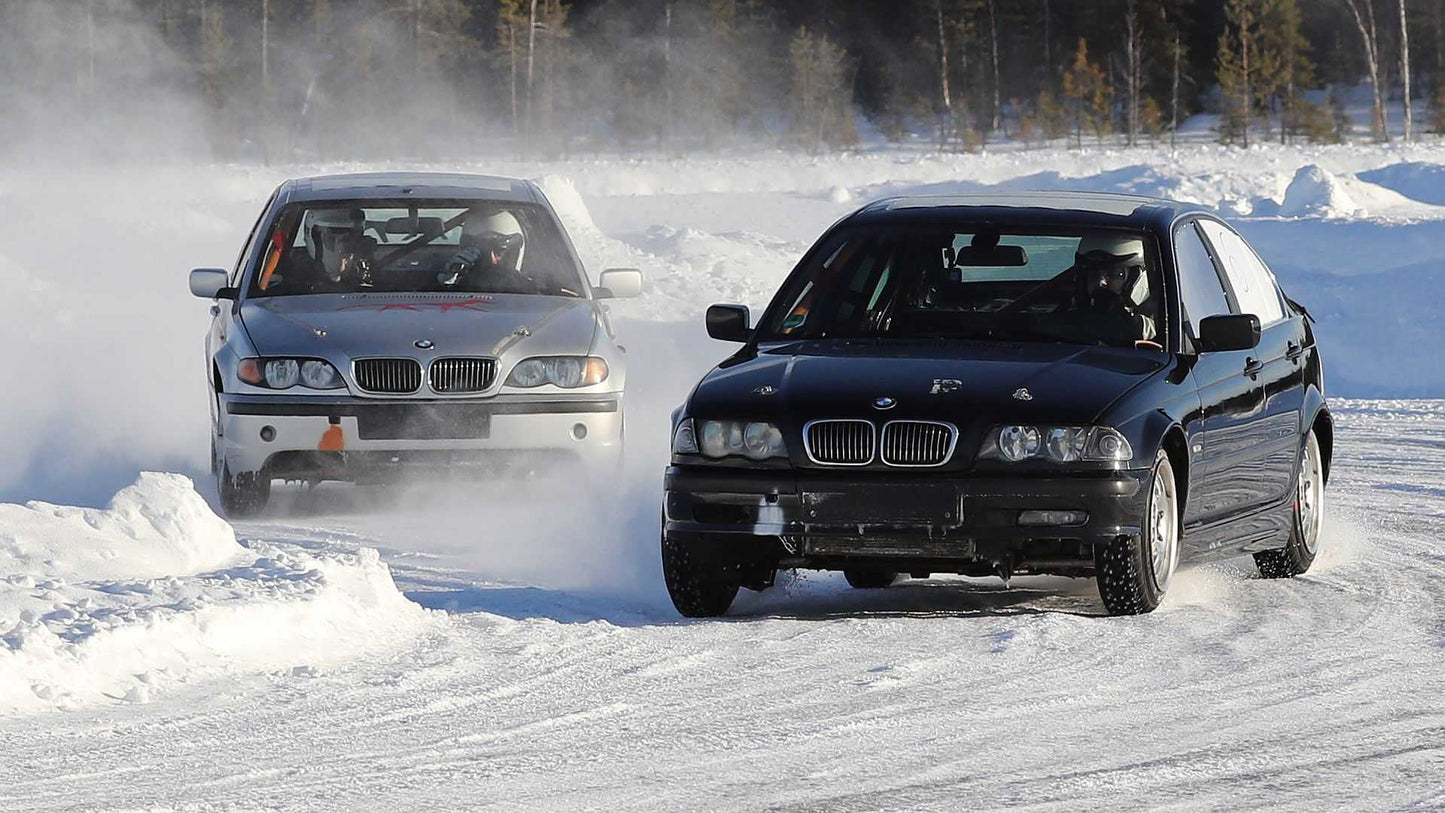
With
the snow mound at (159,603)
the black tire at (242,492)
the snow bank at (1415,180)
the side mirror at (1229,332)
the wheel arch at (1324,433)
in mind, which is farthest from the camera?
the snow bank at (1415,180)

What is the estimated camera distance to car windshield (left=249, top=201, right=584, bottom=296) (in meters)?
11.5

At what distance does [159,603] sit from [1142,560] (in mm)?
2983

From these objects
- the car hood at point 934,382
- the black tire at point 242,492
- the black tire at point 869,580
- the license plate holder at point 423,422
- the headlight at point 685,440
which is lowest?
the black tire at point 869,580

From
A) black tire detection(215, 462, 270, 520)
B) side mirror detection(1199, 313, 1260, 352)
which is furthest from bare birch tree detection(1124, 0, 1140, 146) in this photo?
side mirror detection(1199, 313, 1260, 352)

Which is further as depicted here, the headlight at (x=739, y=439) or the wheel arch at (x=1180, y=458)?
the wheel arch at (x=1180, y=458)

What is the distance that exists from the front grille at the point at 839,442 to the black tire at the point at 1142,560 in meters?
0.78

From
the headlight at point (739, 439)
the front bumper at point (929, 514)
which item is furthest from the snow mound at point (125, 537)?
the front bumper at point (929, 514)

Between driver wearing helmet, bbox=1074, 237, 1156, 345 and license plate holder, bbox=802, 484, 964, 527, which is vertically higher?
driver wearing helmet, bbox=1074, 237, 1156, 345

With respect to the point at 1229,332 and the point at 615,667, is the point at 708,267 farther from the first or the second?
the point at 615,667

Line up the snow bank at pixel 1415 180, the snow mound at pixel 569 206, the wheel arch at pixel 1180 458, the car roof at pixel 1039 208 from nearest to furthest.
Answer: the wheel arch at pixel 1180 458 < the car roof at pixel 1039 208 < the snow mound at pixel 569 206 < the snow bank at pixel 1415 180

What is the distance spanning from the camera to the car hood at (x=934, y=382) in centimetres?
721

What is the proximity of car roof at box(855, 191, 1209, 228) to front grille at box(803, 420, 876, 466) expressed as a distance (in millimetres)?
1404

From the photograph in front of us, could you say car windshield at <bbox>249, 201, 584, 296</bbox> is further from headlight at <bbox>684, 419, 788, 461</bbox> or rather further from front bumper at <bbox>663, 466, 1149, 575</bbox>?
front bumper at <bbox>663, 466, 1149, 575</bbox>

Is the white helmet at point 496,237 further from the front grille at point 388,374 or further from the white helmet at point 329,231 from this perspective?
the front grille at point 388,374
